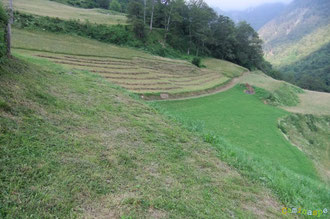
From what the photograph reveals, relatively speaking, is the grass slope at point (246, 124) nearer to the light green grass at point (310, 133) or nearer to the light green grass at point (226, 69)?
the light green grass at point (310, 133)

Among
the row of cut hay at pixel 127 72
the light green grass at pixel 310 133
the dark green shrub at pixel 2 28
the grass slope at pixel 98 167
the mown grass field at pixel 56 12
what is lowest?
the light green grass at pixel 310 133

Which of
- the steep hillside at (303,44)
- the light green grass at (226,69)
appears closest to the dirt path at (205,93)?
the light green grass at (226,69)

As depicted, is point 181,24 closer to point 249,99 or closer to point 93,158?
point 249,99

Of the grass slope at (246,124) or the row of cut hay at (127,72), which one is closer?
the grass slope at (246,124)

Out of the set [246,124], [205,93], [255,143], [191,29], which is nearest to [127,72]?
[205,93]

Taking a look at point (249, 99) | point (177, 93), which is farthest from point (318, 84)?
point (177, 93)

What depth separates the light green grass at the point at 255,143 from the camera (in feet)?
20.9

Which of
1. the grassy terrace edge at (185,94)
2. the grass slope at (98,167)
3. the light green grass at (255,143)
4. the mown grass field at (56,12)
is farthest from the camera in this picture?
the mown grass field at (56,12)

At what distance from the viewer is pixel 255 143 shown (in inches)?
525

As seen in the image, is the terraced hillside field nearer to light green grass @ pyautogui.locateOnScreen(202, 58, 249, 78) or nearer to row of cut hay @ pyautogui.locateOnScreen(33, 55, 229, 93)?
row of cut hay @ pyautogui.locateOnScreen(33, 55, 229, 93)

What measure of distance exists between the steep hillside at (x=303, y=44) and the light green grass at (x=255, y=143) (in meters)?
68.3

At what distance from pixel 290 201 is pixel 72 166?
6.04 metres

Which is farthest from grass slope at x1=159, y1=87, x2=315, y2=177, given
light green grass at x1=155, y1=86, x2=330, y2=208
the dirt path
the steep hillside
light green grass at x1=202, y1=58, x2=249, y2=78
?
the steep hillside

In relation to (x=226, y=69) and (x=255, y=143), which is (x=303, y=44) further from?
(x=255, y=143)
